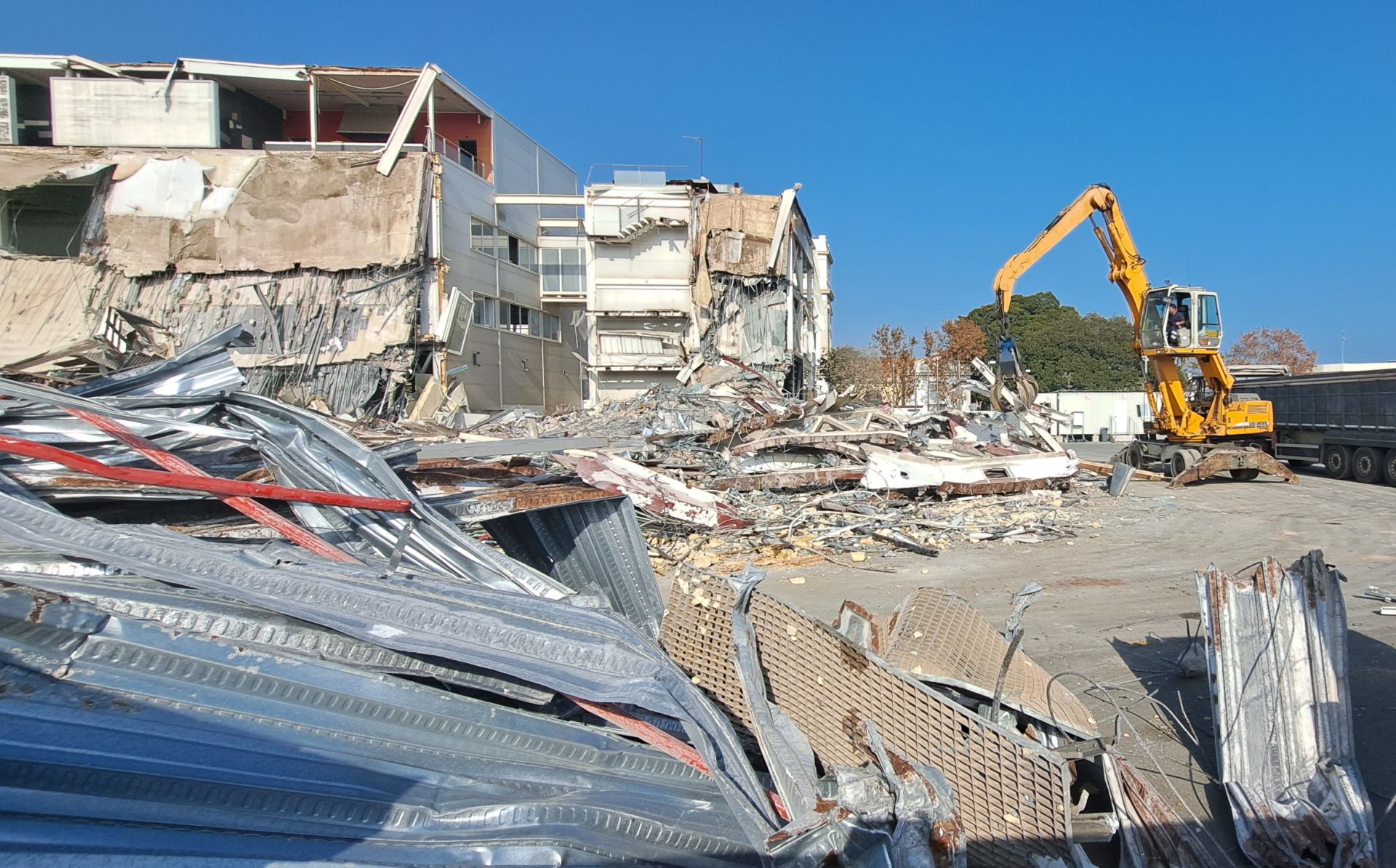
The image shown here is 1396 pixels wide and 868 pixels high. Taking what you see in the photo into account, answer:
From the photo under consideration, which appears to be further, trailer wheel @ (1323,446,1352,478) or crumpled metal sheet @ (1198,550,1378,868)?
trailer wheel @ (1323,446,1352,478)

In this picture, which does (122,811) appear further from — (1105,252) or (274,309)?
(274,309)

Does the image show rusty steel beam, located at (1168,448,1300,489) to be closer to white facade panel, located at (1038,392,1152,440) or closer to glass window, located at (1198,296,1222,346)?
glass window, located at (1198,296,1222,346)

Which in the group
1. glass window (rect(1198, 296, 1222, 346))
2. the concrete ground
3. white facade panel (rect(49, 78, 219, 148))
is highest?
white facade panel (rect(49, 78, 219, 148))

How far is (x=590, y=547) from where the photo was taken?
467 cm

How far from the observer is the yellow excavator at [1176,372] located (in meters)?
15.6

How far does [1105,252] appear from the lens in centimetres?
1745

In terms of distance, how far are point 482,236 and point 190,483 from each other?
24723 millimetres

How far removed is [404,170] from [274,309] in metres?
5.81

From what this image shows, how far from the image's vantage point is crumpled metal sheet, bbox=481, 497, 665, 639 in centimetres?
461

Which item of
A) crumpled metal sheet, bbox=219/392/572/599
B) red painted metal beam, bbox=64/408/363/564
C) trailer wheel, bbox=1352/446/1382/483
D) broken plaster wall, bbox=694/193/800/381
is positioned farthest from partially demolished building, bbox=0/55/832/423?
red painted metal beam, bbox=64/408/363/564

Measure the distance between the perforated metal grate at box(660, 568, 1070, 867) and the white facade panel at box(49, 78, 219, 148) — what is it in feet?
88.0

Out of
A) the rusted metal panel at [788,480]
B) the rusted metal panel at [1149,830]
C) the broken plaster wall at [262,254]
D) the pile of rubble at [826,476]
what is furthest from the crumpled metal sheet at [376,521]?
the broken plaster wall at [262,254]

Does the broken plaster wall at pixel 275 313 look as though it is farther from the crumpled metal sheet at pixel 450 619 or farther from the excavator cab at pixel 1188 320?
the crumpled metal sheet at pixel 450 619

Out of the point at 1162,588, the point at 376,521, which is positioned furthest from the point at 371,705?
the point at 1162,588
